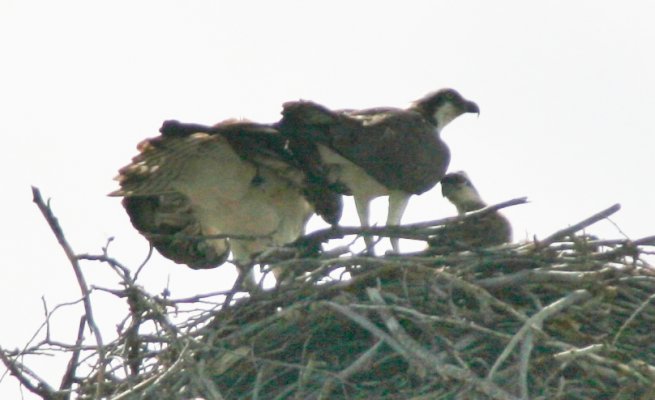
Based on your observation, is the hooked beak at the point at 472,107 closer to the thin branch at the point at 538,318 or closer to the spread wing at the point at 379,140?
the spread wing at the point at 379,140

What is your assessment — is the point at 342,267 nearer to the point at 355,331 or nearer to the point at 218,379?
the point at 355,331

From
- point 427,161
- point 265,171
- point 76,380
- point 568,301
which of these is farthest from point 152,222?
point 568,301

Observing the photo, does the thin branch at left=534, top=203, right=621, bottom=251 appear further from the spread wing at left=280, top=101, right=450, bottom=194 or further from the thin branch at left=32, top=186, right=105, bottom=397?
the thin branch at left=32, top=186, right=105, bottom=397

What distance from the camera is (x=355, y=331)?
6859 mm

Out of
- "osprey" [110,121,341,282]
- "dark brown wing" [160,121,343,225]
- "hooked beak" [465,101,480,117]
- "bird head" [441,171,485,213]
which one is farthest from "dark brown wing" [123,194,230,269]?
"hooked beak" [465,101,480,117]

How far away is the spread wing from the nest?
1084 millimetres

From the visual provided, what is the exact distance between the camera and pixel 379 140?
8.30m

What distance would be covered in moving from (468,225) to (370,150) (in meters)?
0.67

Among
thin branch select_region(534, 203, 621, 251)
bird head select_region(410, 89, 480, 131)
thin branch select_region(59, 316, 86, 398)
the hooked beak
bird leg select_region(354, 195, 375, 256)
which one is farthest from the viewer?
the hooked beak

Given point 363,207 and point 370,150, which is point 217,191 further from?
point 370,150

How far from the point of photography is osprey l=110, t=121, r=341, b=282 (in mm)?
7996

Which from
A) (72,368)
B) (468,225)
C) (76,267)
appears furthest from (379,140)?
(76,267)

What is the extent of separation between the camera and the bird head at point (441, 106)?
934 cm

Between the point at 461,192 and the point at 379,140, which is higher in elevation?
the point at 379,140
